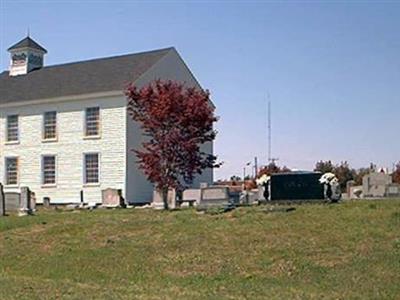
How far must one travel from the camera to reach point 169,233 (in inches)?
819

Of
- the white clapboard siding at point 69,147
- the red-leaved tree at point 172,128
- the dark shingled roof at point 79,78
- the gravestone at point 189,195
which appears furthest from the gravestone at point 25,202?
the dark shingled roof at point 79,78

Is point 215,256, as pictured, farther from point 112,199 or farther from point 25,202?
point 112,199

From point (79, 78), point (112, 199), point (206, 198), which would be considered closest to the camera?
point (206, 198)

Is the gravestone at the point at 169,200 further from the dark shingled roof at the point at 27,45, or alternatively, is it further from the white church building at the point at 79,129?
the dark shingled roof at the point at 27,45

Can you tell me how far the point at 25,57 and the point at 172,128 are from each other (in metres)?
24.9

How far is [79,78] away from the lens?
47.4m

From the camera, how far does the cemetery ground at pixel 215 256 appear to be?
13.8m

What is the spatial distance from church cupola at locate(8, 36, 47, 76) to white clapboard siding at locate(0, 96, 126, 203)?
17.2 ft

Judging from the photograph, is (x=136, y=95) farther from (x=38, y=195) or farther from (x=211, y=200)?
(x=38, y=195)

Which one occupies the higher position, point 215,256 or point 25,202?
point 25,202

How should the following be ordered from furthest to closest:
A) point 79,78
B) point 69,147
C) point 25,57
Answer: point 25,57 < point 79,78 < point 69,147

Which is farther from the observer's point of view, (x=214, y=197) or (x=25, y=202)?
(x=25, y=202)

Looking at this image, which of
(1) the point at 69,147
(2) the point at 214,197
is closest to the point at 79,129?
(1) the point at 69,147

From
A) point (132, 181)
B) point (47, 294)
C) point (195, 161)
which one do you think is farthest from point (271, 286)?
point (132, 181)
